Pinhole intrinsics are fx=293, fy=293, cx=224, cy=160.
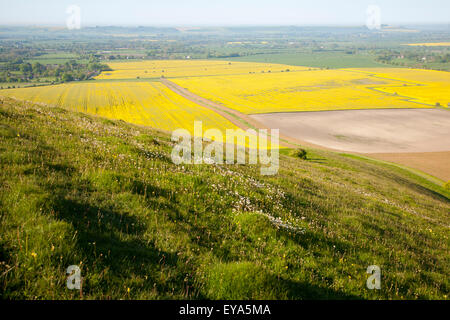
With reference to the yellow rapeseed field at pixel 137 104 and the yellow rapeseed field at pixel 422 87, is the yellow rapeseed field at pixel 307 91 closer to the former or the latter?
the yellow rapeseed field at pixel 422 87

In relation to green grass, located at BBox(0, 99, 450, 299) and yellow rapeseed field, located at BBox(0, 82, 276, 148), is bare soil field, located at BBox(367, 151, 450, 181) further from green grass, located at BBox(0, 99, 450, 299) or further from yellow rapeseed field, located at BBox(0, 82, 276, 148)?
green grass, located at BBox(0, 99, 450, 299)

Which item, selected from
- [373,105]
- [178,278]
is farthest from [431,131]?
[178,278]

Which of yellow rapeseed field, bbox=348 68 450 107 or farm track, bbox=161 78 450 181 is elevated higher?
yellow rapeseed field, bbox=348 68 450 107

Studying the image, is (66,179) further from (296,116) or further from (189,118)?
(296,116)

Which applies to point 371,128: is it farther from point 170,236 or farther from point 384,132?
point 170,236

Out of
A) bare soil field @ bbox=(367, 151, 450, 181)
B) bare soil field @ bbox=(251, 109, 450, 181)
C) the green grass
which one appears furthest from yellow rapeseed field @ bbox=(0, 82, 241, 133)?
the green grass
